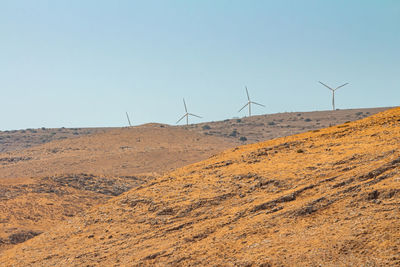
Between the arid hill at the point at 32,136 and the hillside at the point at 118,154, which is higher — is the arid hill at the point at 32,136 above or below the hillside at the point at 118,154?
above

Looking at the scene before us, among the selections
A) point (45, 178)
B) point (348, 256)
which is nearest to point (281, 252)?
point (348, 256)

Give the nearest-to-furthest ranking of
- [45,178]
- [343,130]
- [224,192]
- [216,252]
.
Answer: [216,252] → [224,192] → [343,130] → [45,178]

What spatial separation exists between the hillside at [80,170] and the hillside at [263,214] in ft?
25.7

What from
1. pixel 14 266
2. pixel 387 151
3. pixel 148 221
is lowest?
pixel 14 266

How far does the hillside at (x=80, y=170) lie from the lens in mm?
34875

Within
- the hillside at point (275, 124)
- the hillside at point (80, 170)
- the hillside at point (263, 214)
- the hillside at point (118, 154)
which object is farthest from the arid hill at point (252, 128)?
the hillside at point (263, 214)

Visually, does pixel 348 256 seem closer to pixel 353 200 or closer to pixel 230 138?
pixel 353 200

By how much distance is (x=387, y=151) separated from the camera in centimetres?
2142

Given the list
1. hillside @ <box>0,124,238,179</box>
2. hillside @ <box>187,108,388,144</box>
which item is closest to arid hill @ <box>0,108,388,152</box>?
hillside @ <box>187,108,388,144</box>

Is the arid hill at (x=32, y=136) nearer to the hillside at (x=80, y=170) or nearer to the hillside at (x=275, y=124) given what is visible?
the hillside at (x=80, y=170)

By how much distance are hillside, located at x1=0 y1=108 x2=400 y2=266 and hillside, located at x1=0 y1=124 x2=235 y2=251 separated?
7.85m

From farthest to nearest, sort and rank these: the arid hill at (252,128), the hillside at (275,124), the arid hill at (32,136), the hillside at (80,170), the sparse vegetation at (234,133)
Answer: the arid hill at (32,136) < the arid hill at (252,128) < the hillside at (275,124) < the sparse vegetation at (234,133) < the hillside at (80,170)

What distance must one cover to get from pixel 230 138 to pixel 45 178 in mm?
63799

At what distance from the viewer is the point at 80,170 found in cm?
6581
